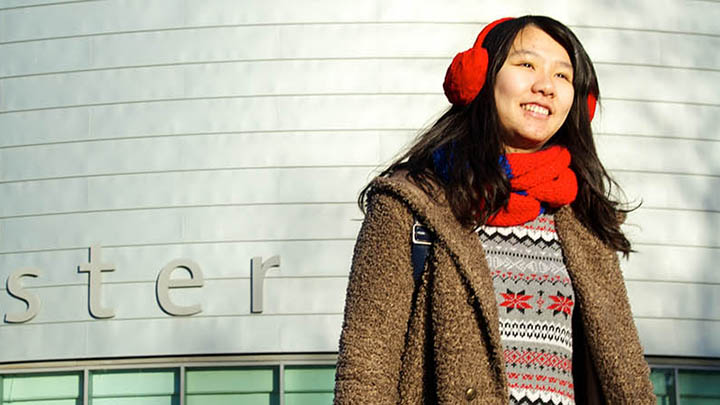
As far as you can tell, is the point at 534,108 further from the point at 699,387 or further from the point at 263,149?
the point at 699,387

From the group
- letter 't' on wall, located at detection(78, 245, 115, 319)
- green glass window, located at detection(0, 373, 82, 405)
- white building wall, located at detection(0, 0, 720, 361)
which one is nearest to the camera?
white building wall, located at detection(0, 0, 720, 361)

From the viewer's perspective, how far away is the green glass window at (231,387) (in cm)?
1013

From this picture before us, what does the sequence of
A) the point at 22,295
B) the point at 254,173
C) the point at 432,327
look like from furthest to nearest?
the point at 22,295
the point at 254,173
the point at 432,327

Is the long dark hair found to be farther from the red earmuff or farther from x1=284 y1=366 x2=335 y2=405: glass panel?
x1=284 y1=366 x2=335 y2=405: glass panel

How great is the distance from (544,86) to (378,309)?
66 cm

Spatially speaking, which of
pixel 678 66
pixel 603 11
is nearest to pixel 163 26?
pixel 603 11

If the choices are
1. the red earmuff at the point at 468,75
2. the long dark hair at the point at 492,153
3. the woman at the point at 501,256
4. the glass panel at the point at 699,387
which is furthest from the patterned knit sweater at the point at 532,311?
the glass panel at the point at 699,387

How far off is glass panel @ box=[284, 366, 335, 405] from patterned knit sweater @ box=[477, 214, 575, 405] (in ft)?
24.3

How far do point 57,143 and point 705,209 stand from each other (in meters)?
5.57

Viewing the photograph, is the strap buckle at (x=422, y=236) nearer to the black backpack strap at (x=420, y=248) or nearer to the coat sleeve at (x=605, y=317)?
the black backpack strap at (x=420, y=248)

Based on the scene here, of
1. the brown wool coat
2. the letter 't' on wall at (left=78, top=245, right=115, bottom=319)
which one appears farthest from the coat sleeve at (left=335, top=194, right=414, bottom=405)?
the letter 't' on wall at (left=78, top=245, right=115, bottom=319)

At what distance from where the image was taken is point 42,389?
34.3 feet

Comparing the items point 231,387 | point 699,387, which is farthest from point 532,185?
point 699,387

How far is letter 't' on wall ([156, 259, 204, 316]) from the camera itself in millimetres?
10023
